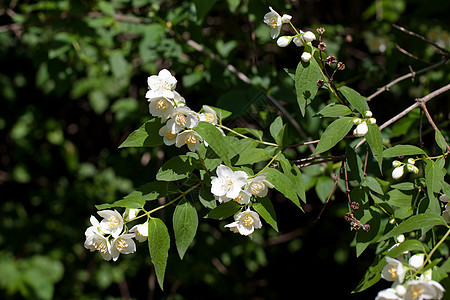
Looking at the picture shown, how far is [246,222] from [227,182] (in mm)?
162

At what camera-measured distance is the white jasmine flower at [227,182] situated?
129 centimetres

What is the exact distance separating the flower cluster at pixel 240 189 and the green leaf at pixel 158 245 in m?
0.20

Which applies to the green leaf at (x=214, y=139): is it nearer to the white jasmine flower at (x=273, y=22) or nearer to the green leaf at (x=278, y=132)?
the green leaf at (x=278, y=132)

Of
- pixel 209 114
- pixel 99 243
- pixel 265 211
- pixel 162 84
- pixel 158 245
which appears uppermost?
pixel 162 84

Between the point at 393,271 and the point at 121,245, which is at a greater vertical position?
the point at 393,271

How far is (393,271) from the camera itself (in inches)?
48.8

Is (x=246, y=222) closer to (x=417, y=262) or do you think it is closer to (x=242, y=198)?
(x=242, y=198)

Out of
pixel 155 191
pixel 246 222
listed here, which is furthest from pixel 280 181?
pixel 155 191

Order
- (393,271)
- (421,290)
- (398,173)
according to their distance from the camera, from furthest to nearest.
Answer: (398,173)
(393,271)
(421,290)

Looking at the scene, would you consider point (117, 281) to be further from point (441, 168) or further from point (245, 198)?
point (441, 168)

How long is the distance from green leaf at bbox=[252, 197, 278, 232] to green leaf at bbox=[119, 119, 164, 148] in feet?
1.22

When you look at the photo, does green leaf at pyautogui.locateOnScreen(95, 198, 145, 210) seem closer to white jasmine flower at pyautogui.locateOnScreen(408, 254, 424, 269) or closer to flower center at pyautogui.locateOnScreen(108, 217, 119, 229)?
flower center at pyautogui.locateOnScreen(108, 217, 119, 229)

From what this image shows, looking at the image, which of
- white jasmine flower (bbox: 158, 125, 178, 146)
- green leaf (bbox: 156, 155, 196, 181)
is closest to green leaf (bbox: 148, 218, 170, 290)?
green leaf (bbox: 156, 155, 196, 181)

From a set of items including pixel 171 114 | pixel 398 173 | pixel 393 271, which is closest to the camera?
pixel 393 271
